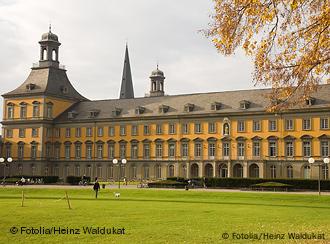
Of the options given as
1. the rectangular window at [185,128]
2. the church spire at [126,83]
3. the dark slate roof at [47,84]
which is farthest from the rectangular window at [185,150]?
the church spire at [126,83]

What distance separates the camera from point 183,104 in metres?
77.4

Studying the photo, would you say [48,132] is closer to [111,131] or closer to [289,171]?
[111,131]

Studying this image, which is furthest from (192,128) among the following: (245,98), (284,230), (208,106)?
(284,230)

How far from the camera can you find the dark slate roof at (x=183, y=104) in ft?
228

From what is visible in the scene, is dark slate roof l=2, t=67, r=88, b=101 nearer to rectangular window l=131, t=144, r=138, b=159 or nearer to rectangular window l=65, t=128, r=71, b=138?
rectangular window l=65, t=128, r=71, b=138

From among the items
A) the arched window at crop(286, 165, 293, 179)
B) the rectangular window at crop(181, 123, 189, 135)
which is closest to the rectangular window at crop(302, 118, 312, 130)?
the arched window at crop(286, 165, 293, 179)

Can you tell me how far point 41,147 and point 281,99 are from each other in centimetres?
7081

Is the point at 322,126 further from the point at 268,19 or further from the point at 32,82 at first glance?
the point at 268,19

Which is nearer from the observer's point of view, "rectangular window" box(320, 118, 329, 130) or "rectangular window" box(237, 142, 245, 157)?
"rectangular window" box(320, 118, 329, 130)

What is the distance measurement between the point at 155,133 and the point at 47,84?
2031 cm

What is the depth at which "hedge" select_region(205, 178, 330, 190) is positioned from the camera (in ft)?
169

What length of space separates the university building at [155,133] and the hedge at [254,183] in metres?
11.3

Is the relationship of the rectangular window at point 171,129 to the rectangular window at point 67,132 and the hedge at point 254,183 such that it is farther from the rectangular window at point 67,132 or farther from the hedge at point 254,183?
the hedge at point 254,183

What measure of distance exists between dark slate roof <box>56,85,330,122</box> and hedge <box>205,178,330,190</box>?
13.9 metres
